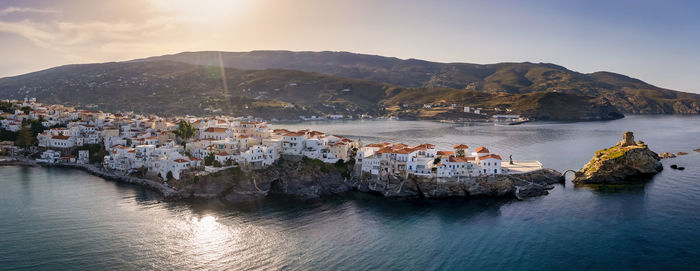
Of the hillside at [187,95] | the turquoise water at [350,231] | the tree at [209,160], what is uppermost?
the hillside at [187,95]

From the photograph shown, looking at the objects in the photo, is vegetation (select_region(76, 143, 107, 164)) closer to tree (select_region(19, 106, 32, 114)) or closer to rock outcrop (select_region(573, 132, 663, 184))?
tree (select_region(19, 106, 32, 114))

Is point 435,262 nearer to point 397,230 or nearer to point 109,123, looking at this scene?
point 397,230

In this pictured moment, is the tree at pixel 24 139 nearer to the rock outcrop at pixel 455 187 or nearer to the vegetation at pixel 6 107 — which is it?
the vegetation at pixel 6 107

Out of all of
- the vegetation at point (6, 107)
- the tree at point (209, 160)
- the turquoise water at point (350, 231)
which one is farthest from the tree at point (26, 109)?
the tree at point (209, 160)

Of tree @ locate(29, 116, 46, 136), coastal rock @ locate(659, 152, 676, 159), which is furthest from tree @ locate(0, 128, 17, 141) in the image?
coastal rock @ locate(659, 152, 676, 159)

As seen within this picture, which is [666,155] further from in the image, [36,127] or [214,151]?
[36,127]

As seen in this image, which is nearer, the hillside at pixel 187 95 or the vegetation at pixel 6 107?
the vegetation at pixel 6 107

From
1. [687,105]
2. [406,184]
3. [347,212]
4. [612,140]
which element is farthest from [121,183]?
[687,105]
